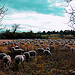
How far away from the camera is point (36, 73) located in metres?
5.36

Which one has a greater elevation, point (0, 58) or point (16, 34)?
point (16, 34)

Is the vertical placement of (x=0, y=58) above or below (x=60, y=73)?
above

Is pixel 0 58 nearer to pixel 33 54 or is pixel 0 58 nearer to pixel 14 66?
pixel 14 66

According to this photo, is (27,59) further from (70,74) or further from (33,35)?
(33,35)

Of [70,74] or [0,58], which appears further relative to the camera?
[0,58]

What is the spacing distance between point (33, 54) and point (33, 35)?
88.6 feet

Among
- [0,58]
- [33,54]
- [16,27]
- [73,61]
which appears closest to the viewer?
[73,61]

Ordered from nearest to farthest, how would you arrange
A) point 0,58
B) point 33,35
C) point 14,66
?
1. point 14,66
2. point 0,58
3. point 33,35

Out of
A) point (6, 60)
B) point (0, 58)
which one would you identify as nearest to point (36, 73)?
point (6, 60)

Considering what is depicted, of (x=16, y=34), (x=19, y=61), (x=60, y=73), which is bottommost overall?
(x=60, y=73)

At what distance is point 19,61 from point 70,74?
3.06 m

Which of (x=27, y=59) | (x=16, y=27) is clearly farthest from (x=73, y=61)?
(x=16, y=27)

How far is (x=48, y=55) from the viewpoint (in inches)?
348

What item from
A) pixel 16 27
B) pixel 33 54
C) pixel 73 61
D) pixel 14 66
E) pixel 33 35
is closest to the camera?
pixel 14 66
